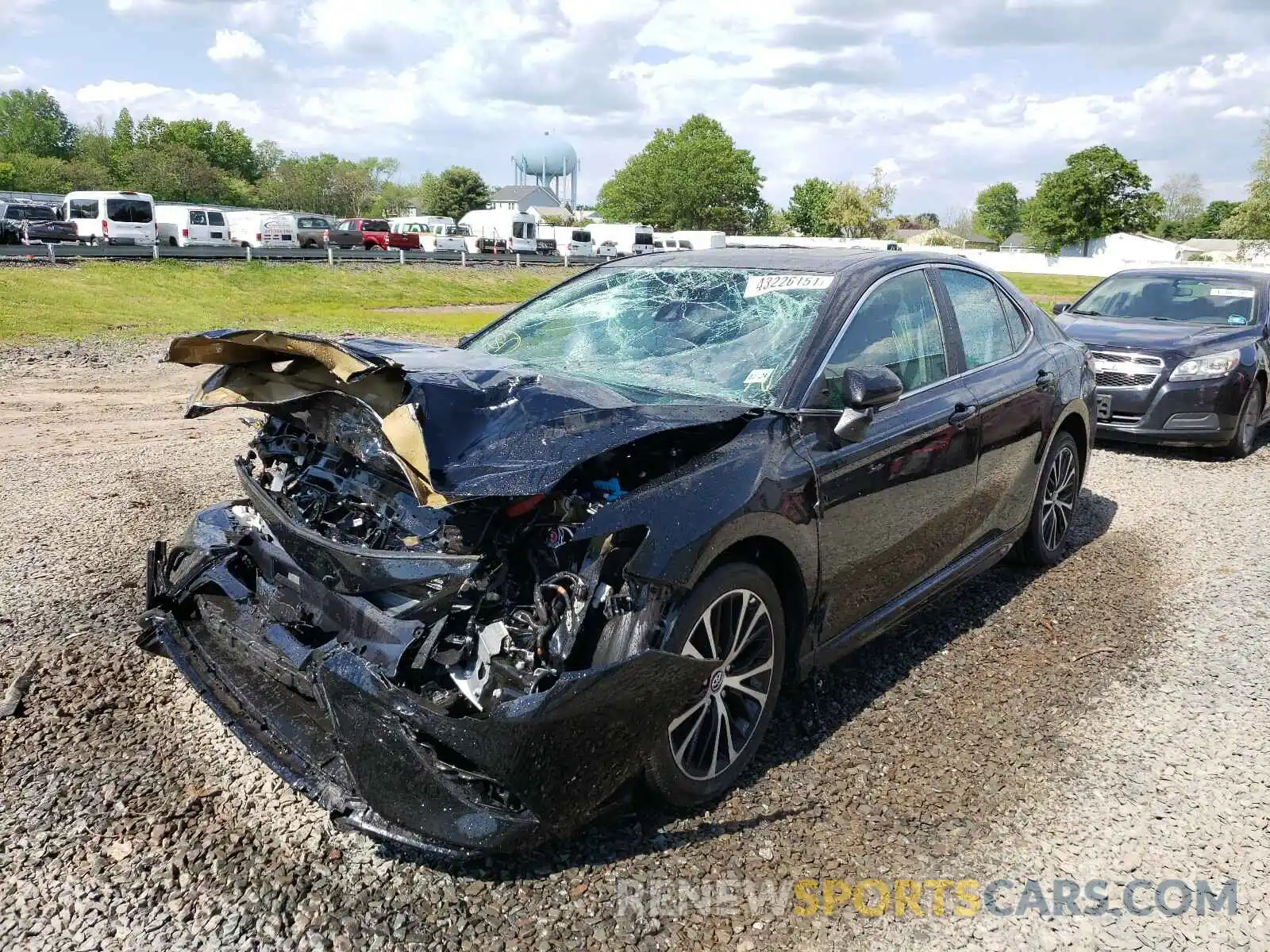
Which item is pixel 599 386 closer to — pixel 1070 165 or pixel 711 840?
pixel 711 840

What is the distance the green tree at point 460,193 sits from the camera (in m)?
86.8

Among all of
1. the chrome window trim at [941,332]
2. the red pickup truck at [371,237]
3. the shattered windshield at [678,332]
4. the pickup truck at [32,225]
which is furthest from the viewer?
the red pickup truck at [371,237]

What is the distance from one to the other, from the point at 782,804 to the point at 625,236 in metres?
58.7

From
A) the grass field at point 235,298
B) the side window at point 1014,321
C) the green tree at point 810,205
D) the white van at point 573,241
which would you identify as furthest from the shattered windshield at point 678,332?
the green tree at point 810,205

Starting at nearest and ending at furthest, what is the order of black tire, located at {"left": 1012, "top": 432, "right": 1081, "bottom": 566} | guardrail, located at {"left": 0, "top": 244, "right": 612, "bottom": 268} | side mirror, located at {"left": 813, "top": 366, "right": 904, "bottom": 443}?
side mirror, located at {"left": 813, "top": 366, "right": 904, "bottom": 443}
black tire, located at {"left": 1012, "top": 432, "right": 1081, "bottom": 566}
guardrail, located at {"left": 0, "top": 244, "right": 612, "bottom": 268}

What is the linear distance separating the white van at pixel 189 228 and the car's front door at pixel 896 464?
119 ft

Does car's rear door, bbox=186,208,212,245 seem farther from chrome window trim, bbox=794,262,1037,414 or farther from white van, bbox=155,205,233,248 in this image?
chrome window trim, bbox=794,262,1037,414

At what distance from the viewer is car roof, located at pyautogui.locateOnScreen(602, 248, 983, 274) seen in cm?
425

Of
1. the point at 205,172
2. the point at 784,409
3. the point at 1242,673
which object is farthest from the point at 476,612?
the point at 205,172

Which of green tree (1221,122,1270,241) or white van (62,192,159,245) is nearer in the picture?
white van (62,192,159,245)

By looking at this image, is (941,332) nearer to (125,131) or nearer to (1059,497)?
(1059,497)

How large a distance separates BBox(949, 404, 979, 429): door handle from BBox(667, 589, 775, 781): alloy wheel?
1.49 metres

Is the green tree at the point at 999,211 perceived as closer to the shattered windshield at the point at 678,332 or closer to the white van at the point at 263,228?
the white van at the point at 263,228

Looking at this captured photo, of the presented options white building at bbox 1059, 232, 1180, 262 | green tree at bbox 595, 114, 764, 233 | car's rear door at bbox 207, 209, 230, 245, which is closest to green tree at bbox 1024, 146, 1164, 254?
white building at bbox 1059, 232, 1180, 262
